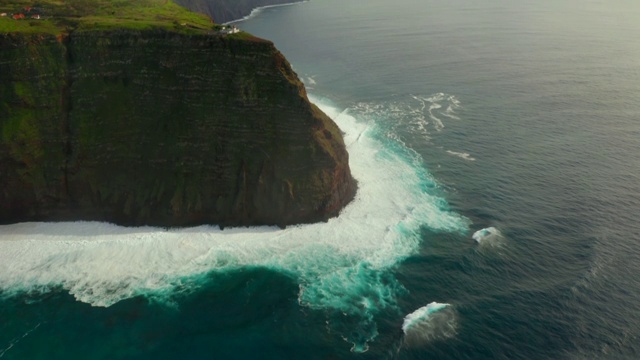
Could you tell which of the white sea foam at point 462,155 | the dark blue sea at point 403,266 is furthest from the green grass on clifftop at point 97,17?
the white sea foam at point 462,155

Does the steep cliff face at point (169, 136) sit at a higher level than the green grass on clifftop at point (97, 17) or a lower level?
lower

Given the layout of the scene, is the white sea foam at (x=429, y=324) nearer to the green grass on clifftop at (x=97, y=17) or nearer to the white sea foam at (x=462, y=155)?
the white sea foam at (x=462, y=155)

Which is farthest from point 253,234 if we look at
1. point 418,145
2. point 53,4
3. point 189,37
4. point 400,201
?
point 53,4

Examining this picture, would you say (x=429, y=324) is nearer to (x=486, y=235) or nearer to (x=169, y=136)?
(x=486, y=235)

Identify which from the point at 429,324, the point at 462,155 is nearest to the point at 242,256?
the point at 429,324

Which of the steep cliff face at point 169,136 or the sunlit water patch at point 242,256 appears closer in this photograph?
the sunlit water patch at point 242,256

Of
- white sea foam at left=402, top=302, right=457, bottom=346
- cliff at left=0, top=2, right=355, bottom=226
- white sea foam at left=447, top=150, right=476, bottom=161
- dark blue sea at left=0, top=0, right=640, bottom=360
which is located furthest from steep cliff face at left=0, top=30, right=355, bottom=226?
white sea foam at left=447, top=150, right=476, bottom=161
